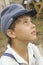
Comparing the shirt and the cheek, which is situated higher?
the cheek

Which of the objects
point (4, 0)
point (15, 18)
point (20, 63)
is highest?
point (4, 0)

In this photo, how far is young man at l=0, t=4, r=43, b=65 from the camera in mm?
1237

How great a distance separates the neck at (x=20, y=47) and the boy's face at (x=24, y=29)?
0.03 metres

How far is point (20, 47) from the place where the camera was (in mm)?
1304

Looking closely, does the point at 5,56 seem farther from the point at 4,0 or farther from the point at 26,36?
the point at 4,0

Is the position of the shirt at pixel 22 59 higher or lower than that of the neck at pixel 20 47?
lower

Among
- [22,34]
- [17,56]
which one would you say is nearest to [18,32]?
[22,34]

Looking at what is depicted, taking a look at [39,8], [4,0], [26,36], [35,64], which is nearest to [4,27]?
[26,36]

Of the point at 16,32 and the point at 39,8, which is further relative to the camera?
the point at 39,8

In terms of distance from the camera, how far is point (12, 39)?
51.7 inches

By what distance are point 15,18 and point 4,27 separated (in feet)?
0.28

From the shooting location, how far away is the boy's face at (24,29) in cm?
124

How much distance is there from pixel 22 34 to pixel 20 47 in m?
0.09

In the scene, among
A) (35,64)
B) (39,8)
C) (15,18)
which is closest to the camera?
(15,18)
